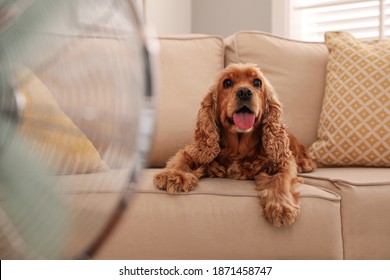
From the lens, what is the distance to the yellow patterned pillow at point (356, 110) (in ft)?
6.11

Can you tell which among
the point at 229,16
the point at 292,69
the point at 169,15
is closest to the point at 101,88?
the point at 292,69

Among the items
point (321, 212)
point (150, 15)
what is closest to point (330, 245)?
point (321, 212)

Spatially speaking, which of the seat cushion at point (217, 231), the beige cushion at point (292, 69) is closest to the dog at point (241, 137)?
the seat cushion at point (217, 231)

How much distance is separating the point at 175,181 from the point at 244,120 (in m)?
0.38


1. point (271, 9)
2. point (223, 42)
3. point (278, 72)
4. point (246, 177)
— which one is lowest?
point (246, 177)

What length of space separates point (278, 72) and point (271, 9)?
38.1 inches

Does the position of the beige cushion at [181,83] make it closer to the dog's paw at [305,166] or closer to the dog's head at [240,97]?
the dog's head at [240,97]

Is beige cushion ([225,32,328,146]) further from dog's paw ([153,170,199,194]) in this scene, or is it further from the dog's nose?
dog's paw ([153,170,199,194])

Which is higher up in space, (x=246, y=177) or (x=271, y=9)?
(x=271, y=9)

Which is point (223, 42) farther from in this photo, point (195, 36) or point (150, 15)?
point (150, 15)

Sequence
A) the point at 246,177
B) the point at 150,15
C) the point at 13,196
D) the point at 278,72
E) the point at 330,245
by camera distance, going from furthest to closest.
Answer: the point at 150,15, the point at 278,72, the point at 246,177, the point at 330,245, the point at 13,196

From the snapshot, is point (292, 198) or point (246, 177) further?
point (246, 177)

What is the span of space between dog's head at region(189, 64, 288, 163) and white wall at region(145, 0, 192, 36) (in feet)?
3.86

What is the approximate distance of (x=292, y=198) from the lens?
1.46m
